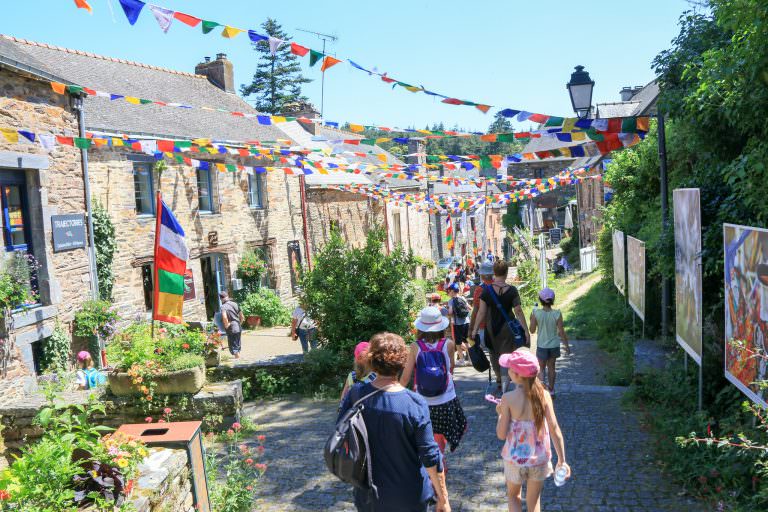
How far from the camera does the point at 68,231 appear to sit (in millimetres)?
10680

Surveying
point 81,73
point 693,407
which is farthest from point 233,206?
point 693,407

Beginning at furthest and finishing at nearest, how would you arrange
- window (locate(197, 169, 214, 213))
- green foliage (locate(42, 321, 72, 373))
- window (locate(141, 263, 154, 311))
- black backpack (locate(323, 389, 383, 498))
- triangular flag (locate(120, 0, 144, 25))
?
window (locate(197, 169, 214, 213)) → window (locate(141, 263, 154, 311)) → green foliage (locate(42, 321, 72, 373)) → triangular flag (locate(120, 0, 144, 25)) → black backpack (locate(323, 389, 383, 498))

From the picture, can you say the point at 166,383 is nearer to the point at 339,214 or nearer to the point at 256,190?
the point at 256,190

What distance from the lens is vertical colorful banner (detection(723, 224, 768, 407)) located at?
12.9 ft

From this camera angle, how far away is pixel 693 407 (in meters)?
5.80

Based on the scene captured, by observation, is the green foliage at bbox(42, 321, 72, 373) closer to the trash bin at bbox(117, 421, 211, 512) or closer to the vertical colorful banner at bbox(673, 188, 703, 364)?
the trash bin at bbox(117, 421, 211, 512)

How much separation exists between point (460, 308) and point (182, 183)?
938cm

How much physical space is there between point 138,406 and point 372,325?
3.39m

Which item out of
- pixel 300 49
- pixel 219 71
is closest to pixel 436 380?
pixel 300 49

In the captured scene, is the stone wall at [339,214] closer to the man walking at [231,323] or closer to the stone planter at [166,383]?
the man walking at [231,323]

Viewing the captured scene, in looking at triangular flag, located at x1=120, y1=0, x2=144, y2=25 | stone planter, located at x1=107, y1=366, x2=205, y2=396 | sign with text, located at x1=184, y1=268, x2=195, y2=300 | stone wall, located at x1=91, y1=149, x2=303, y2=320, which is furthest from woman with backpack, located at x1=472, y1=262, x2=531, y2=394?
sign with text, located at x1=184, y1=268, x2=195, y2=300

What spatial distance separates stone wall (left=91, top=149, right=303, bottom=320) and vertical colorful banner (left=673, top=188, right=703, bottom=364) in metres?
11.4

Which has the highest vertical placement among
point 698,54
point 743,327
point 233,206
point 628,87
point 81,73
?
point 628,87

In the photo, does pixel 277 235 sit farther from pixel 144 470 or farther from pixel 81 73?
pixel 144 470
